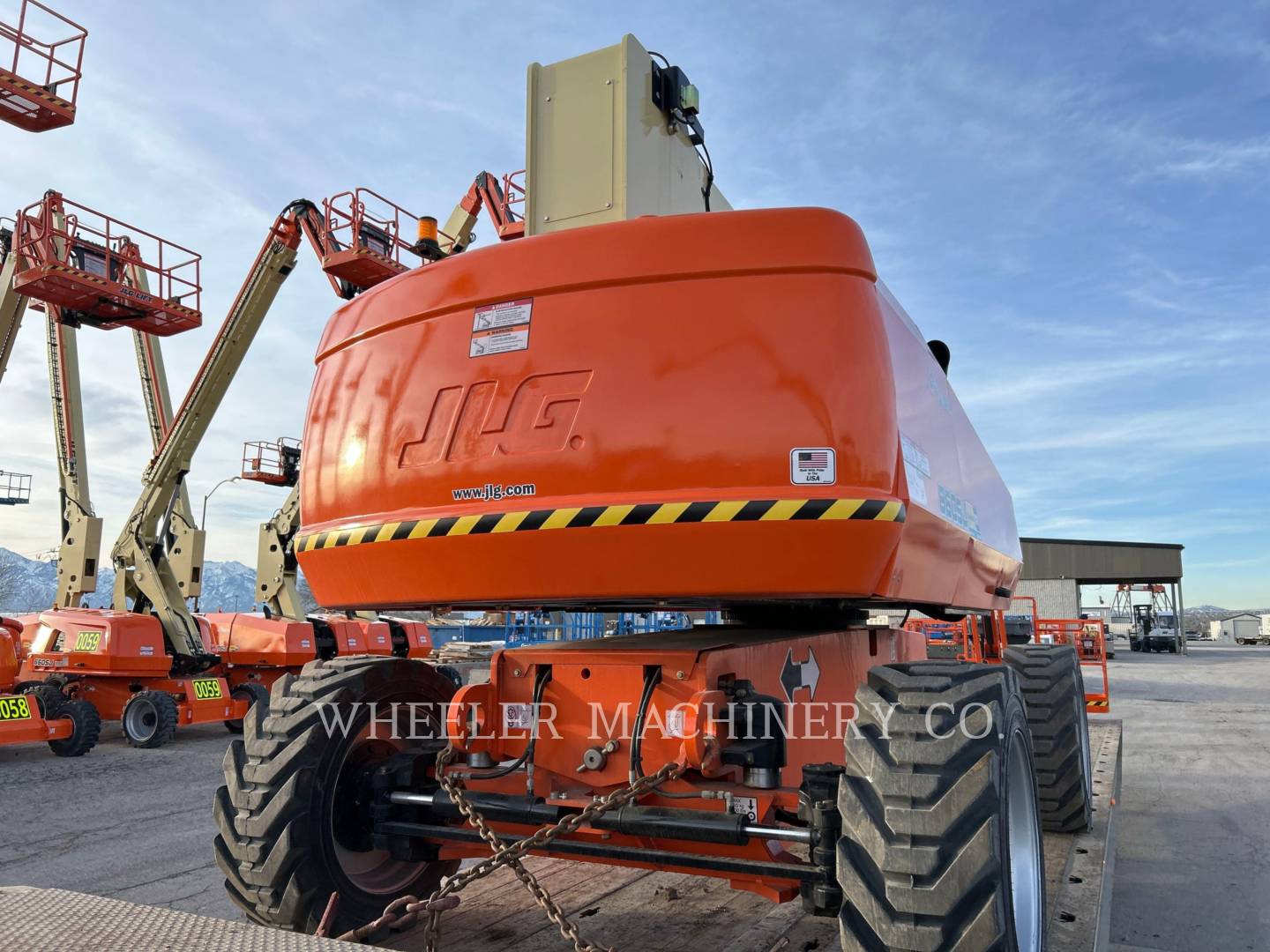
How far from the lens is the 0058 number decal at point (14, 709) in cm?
1005

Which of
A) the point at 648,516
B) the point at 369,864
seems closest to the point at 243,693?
the point at 369,864

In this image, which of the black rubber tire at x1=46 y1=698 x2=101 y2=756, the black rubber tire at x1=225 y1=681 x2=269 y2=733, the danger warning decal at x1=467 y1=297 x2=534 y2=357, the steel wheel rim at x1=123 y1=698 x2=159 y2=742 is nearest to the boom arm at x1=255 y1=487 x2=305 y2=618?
the black rubber tire at x1=225 y1=681 x2=269 y2=733

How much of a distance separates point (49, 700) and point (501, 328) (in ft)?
33.9

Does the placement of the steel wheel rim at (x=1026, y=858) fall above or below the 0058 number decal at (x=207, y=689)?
above

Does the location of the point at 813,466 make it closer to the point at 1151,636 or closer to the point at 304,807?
the point at 304,807

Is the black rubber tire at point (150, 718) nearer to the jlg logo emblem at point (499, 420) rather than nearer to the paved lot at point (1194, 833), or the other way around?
the jlg logo emblem at point (499, 420)

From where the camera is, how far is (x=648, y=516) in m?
3.22

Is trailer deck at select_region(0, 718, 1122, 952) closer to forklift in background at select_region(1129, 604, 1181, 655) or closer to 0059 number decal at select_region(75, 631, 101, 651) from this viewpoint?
0059 number decal at select_region(75, 631, 101, 651)

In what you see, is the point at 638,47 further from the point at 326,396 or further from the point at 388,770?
the point at 388,770

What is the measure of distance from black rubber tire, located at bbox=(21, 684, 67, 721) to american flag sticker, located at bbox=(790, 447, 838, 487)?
435 inches

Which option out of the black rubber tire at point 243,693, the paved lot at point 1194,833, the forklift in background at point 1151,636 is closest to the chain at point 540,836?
the paved lot at point 1194,833

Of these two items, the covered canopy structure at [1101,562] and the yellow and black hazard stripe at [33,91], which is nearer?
the yellow and black hazard stripe at [33,91]

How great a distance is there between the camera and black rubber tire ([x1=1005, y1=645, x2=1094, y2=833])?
5.90m

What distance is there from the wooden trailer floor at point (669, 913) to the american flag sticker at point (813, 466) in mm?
1953
